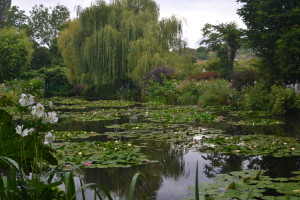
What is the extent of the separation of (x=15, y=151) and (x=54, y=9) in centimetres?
4538

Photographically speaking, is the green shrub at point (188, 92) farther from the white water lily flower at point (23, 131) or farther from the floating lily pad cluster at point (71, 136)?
the white water lily flower at point (23, 131)

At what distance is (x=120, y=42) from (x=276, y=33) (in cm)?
996

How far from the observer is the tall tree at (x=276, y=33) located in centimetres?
1122

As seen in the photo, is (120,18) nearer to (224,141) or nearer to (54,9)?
(224,141)

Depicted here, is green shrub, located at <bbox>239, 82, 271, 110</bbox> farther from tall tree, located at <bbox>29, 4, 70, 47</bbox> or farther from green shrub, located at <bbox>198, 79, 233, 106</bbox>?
tall tree, located at <bbox>29, 4, 70, 47</bbox>

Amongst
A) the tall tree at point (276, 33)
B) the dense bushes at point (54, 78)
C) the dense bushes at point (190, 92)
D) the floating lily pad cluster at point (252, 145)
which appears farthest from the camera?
the dense bushes at point (54, 78)

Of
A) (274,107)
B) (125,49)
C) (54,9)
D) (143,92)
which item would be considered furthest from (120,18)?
(54,9)

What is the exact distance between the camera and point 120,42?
1964 cm

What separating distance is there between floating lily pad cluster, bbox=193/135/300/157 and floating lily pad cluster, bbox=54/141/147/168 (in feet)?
3.93

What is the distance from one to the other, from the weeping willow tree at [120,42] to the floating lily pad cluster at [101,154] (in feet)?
43.9

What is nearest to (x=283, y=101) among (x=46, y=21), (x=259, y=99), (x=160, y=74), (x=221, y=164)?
(x=259, y=99)

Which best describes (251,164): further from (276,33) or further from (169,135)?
(276,33)

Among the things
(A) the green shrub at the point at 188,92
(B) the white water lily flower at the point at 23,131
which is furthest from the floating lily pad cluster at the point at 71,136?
(A) the green shrub at the point at 188,92

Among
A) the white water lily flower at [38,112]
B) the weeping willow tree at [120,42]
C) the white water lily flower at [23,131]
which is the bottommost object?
the white water lily flower at [23,131]
